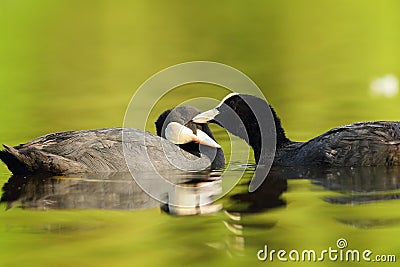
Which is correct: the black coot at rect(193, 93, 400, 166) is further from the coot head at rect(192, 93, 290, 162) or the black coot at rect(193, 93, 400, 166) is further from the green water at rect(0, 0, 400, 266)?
the green water at rect(0, 0, 400, 266)

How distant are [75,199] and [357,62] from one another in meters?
10.5

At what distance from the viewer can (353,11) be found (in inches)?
898

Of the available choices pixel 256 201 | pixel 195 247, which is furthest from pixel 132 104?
pixel 195 247

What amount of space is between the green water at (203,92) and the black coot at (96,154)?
1.85ft

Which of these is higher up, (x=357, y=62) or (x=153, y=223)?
(x=357, y=62)

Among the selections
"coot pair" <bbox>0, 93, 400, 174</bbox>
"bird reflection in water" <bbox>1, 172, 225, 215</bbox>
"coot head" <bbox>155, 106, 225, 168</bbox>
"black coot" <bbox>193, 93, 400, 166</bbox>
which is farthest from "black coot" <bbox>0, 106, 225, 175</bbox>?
"black coot" <bbox>193, 93, 400, 166</bbox>

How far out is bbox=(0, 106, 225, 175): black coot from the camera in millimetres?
9523

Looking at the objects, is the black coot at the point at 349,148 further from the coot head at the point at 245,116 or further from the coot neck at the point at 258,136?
the coot head at the point at 245,116

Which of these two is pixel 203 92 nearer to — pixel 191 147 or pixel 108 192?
pixel 191 147

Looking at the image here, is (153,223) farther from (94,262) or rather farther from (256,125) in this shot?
(256,125)

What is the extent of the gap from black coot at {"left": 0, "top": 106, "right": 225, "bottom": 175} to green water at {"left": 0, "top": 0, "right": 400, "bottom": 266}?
1.85 feet

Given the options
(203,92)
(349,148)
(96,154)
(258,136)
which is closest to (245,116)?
(258,136)

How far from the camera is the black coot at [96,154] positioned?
9.52 meters

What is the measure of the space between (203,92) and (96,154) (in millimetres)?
5927
